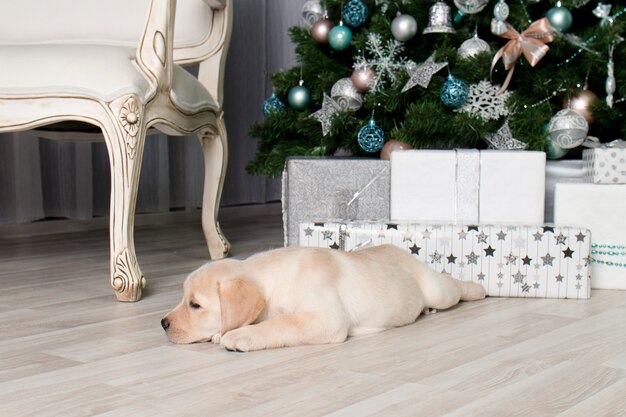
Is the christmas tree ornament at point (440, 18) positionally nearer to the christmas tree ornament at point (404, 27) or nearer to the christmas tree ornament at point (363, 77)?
the christmas tree ornament at point (404, 27)

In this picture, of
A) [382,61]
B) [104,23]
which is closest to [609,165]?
[382,61]

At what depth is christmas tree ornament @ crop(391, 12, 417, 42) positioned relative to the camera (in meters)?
2.16

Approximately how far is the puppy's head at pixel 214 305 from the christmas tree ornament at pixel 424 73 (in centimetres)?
97

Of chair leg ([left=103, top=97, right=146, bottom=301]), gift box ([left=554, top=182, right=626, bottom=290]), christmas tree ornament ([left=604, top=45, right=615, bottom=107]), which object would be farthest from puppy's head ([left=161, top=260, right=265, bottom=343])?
christmas tree ornament ([left=604, top=45, right=615, bottom=107])

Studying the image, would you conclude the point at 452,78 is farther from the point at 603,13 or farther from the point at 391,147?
the point at 603,13

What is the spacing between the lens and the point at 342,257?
1349 mm

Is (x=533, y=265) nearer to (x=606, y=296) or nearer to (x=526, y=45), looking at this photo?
(x=606, y=296)

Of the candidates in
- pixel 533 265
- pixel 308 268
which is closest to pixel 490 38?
pixel 533 265

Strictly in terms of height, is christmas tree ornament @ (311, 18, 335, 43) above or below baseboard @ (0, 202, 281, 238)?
above

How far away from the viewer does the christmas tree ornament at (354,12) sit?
7.41 feet

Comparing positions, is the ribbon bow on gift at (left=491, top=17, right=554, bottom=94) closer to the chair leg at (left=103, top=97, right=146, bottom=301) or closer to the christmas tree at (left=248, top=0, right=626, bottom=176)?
the christmas tree at (left=248, top=0, right=626, bottom=176)

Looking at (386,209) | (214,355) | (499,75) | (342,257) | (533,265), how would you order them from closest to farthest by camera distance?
(214,355) < (342,257) < (533,265) < (386,209) < (499,75)

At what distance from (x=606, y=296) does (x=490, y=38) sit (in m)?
0.89

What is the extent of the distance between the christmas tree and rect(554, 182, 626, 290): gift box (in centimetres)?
22
